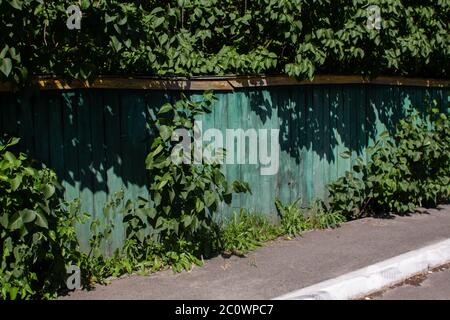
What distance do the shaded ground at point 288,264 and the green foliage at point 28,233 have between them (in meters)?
0.33

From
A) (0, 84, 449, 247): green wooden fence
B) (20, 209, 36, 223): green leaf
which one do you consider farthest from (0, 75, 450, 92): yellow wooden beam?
(20, 209, 36, 223): green leaf

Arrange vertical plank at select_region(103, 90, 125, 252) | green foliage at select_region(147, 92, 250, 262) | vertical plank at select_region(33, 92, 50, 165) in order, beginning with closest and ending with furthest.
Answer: vertical plank at select_region(33, 92, 50, 165)
green foliage at select_region(147, 92, 250, 262)
vertical plank at select_region(103, 90, 125, 252)

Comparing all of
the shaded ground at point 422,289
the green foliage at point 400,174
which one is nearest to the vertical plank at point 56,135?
the shaded ground at point 422,289

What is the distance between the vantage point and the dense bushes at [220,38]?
4.88 m

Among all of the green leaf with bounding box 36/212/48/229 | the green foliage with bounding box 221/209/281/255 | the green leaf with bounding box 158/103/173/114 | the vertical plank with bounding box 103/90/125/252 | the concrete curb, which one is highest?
the green leaf with bounding box 158/103/173/114

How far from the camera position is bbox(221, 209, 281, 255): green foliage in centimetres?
600

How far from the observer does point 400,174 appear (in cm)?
745

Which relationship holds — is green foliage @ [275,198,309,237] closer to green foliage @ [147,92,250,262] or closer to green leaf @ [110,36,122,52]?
green foliage @ [147,92,250,262]

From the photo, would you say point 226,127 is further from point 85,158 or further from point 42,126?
point 42,126

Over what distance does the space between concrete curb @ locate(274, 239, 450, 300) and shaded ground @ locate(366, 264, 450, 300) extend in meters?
0.07

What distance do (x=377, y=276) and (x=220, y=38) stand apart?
3.18 meters

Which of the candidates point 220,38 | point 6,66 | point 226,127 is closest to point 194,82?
point 226,127

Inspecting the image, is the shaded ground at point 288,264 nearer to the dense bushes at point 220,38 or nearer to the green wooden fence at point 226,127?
the green wooden fence at point 226,127

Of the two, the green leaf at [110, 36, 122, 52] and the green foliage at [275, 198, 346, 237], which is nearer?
the green leaf at [110, 36, 122, 52]
